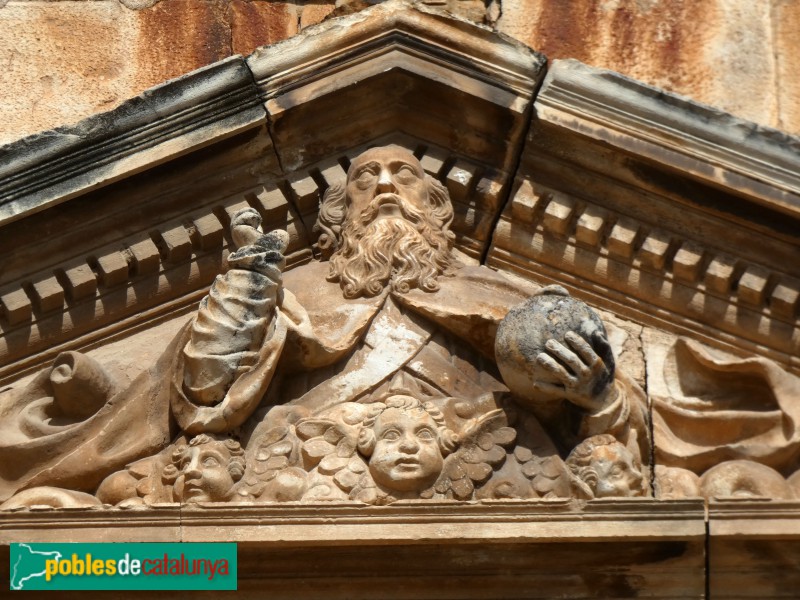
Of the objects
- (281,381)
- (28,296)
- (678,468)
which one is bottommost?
(678,468)

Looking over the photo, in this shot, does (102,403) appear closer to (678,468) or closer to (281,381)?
(281,381)

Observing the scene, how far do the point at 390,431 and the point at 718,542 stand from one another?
1.02 m

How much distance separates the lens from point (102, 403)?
5781mm

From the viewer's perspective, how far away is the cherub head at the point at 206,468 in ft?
17.5

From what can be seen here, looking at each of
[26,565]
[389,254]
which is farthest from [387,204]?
[26,565]

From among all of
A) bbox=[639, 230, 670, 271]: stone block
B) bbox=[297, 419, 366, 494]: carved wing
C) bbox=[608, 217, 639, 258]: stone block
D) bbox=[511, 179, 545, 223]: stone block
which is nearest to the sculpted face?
bbox=[511, 179, 545, 223]: stone block

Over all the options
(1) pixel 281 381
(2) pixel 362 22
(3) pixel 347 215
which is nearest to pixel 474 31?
(2) pixel 362 22

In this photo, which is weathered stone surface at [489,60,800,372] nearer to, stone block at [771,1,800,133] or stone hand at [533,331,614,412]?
stone hand at [533,331,614,412]

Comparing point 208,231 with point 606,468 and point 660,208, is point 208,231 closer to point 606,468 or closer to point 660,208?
point 660,208

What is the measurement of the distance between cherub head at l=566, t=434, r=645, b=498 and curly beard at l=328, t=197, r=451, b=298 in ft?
2.71

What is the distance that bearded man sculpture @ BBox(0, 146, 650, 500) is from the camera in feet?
18.0

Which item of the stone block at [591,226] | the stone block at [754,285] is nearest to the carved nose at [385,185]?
the stone block at [591,226]

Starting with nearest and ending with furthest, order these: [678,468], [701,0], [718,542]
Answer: [718,542]
[678,468]
[701,0]

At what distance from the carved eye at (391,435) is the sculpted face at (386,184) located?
0.92 metres
